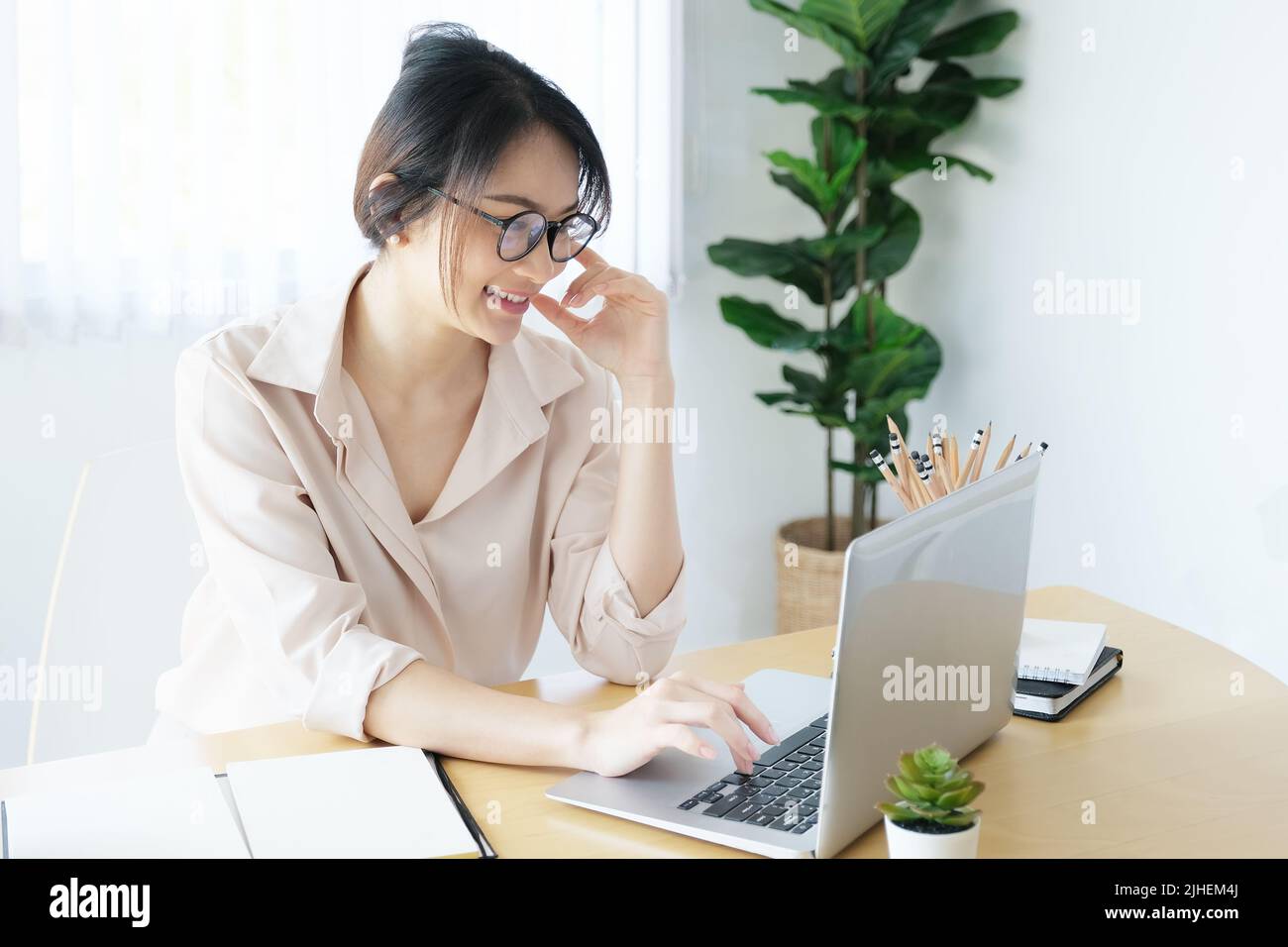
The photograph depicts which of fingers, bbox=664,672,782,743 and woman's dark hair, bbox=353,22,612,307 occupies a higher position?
woman's dark hair, bbox=353,22,612,307

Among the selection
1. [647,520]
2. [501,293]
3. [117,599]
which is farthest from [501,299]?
[117,599]

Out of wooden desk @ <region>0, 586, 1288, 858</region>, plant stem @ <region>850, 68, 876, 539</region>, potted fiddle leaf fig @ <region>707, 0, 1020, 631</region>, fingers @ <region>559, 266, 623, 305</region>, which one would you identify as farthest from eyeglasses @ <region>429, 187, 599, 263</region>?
plant stem @ <region>850, 68, 876, 539</region>

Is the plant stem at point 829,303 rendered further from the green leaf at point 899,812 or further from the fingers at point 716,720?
the green leaf at point 899,812

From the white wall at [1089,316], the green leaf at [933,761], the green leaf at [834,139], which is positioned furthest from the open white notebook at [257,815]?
the green leaf at [834,139]

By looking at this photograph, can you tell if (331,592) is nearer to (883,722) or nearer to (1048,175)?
(883,722)

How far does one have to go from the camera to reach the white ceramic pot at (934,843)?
30.3 inches

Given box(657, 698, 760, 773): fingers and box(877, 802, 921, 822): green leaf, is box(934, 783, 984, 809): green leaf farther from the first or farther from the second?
box(657, 698, 760, 773): fingers

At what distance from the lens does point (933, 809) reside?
0.77 meters

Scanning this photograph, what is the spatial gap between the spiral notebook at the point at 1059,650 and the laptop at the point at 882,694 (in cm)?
13

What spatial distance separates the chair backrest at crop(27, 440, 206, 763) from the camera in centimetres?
138

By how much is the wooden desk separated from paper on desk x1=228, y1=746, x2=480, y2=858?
0.11 feet

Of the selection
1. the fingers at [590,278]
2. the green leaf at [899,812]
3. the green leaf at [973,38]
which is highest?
the green leaf at [973,38]

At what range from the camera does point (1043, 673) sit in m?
1.21
